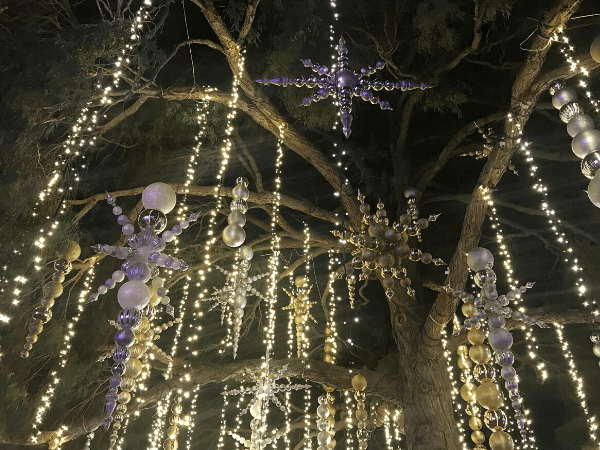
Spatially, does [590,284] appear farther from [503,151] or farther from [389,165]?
[389,165]

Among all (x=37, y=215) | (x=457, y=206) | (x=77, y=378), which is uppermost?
(x=457, y=206)

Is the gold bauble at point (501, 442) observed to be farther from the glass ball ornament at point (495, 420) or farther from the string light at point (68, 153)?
the string light at point (68, 153)

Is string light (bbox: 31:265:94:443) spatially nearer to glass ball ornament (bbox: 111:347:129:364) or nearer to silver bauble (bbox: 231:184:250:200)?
silver bauble (bbox: 231:184:250:200)

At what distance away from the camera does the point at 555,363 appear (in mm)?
5223


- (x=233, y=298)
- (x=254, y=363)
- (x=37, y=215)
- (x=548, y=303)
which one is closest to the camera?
(x=233, y=298)

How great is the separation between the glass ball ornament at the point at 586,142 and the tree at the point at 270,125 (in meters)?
1.21

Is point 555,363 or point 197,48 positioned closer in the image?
point 197,48

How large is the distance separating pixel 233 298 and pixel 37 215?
1533 mm

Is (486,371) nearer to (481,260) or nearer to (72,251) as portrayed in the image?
(481,260)

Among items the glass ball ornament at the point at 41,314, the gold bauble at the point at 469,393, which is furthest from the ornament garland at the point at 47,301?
the gold bauble at the point at 469,393

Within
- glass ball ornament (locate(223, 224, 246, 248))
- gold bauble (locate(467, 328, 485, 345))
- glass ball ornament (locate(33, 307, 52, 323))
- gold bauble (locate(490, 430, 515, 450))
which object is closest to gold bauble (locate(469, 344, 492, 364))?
gold bauble (locate(467, 328, 485, 345))

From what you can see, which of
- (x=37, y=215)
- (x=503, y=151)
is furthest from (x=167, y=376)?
(x=503, y=151)

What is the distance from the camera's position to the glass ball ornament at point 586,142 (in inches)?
77.6

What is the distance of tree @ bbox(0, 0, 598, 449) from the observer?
9.37 feet
